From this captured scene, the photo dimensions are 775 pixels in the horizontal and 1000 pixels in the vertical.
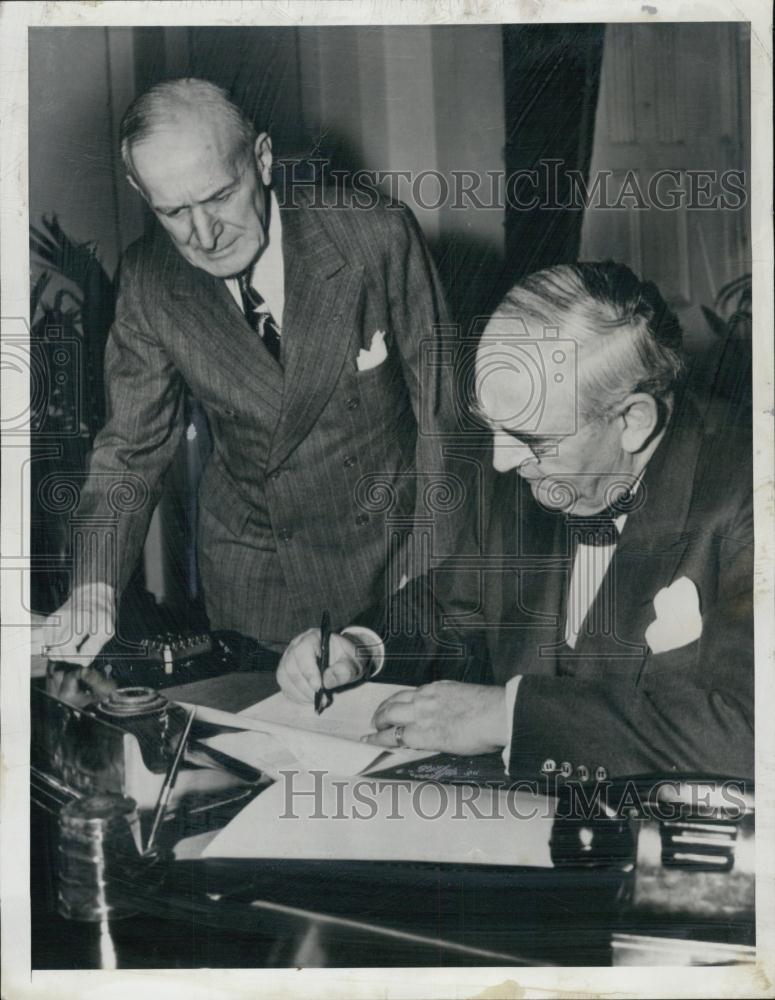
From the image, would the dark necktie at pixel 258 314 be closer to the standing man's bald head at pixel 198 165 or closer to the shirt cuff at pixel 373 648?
the standing man's bald head at pixel 198 165

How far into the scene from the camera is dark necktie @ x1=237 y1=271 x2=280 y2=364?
2.92 m

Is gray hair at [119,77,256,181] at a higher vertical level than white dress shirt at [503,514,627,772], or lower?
higher

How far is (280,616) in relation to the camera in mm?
2922

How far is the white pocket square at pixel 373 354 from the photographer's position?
290 centimetres

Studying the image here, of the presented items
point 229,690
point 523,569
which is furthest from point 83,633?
point 523,569

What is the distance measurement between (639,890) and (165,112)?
2.69m

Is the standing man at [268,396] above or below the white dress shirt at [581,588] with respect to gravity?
above

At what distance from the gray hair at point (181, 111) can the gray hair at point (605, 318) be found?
0.92m

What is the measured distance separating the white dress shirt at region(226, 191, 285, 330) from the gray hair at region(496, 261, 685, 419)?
65 centimetres

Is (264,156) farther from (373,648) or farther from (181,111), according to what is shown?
(373,648)

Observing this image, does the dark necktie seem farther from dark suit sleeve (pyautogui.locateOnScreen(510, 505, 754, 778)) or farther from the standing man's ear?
dark suit sleeve (pyautogui.locateOnScreen(510, 505, 754, 778))

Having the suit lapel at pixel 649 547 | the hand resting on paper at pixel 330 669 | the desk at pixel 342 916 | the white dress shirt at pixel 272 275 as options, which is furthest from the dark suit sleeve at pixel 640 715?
the white dress shirt at pixel 272 275

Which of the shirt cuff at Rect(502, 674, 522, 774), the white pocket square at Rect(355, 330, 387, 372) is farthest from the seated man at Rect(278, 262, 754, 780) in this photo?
the white pocket square at Rect(355, 330, 387, 372)

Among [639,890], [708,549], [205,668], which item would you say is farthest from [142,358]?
[639,890]
